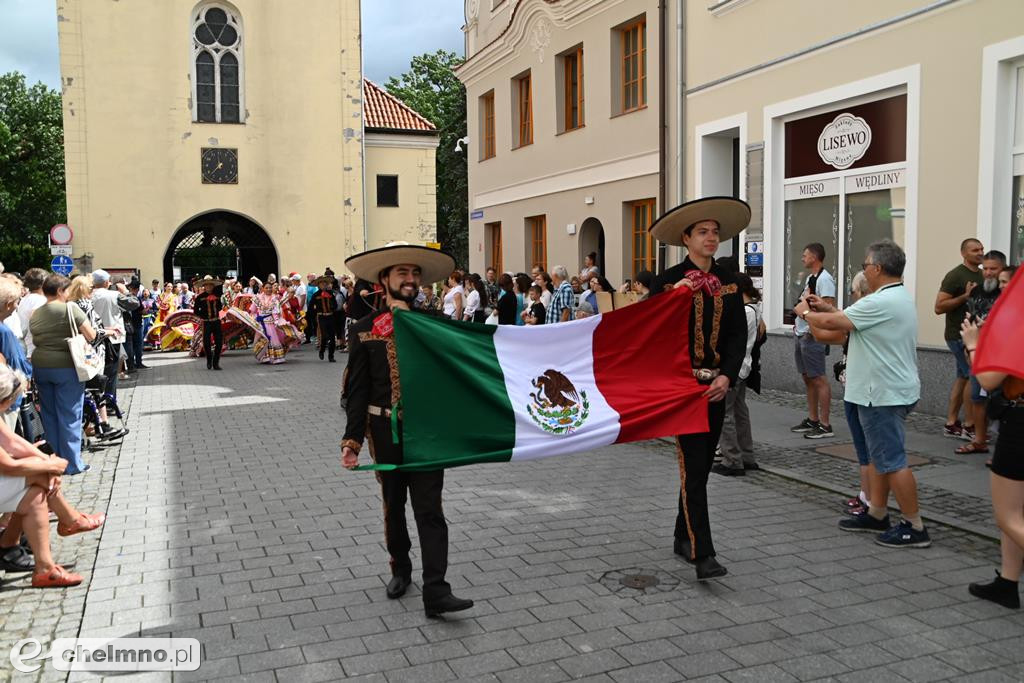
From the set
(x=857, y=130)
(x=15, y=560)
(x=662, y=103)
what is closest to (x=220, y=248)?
(x=662, y=103)

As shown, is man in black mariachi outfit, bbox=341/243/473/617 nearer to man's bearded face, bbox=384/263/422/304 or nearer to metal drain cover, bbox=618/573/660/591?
man's bearded face, bbox=384/263/422/304

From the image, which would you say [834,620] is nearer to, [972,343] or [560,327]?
[972,343]

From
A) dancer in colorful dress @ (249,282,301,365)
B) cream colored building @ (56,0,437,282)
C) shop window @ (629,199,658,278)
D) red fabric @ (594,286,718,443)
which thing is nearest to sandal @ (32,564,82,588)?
red fabric @ (594,286,718,443)

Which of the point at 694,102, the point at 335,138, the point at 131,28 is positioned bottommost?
the point at 694,102

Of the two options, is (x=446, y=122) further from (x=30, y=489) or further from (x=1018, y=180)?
(x=30, y=489)

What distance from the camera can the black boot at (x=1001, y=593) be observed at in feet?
16.3

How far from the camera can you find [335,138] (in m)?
35.2

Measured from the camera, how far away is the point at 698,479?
5500 millimetres

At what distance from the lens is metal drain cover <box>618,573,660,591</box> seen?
17.6 ft

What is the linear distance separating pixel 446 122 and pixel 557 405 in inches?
2100

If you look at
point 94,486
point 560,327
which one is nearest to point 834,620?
point 560,327

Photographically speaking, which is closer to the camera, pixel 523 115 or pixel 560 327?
pixel 560 327

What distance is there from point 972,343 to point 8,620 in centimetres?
554

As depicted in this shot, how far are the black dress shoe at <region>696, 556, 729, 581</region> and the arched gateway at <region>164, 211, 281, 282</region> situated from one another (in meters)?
31.8
